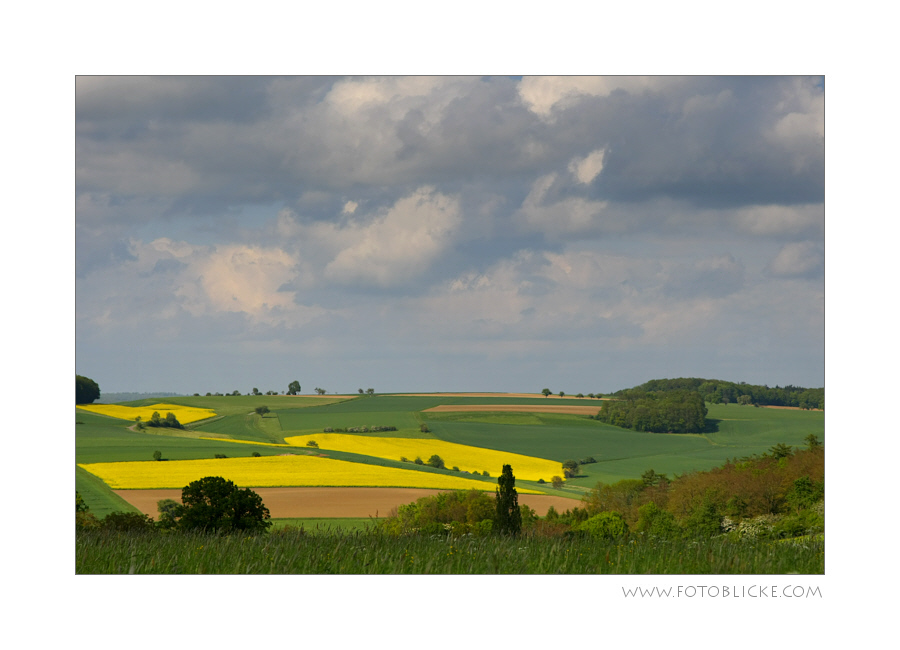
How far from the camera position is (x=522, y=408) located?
1997cm

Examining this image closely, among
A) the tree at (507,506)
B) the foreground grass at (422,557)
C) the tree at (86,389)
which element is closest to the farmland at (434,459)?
the tree at (507,506)

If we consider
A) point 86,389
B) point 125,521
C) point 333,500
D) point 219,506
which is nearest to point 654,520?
point 333,500

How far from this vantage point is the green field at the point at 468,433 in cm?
1789

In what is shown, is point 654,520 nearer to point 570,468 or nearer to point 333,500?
point 570,468

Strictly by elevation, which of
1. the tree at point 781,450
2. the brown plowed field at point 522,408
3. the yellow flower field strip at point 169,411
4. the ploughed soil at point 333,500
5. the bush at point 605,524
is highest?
the brown plowed field at point 522,408

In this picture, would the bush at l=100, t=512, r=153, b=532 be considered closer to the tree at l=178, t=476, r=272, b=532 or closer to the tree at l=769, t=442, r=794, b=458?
the tree at l=178, t=476, r=272, b=532

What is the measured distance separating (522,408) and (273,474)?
726 cm

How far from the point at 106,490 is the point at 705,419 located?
15.9 metres

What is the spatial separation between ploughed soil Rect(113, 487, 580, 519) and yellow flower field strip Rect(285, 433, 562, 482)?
141 cm

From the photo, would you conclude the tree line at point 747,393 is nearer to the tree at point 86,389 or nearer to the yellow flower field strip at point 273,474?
the yellow flower field strip at point 273,474

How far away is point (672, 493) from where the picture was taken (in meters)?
16.8

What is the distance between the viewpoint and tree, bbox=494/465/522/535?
16.1 meters

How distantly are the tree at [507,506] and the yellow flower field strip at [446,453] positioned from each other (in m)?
2.52
